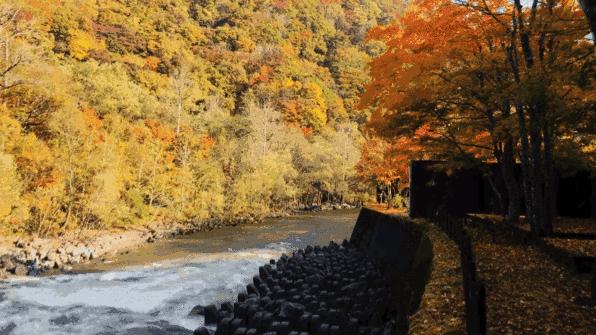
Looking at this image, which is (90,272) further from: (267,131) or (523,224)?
(267,131)

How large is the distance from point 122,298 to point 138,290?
114cm

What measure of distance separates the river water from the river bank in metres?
1.04

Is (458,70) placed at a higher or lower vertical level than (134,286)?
higher

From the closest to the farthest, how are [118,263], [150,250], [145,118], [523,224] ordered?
[523,224] → [118,263] → [150,250] → [145,118]

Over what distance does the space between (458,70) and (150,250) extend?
19748 mm

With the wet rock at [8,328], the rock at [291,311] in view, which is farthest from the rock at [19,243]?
the rock at [291,311]

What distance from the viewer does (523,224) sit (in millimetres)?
15719

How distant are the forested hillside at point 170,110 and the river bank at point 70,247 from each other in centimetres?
116

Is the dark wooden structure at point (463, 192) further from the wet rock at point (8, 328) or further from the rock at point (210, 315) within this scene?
the wet rock at point (8, 328)

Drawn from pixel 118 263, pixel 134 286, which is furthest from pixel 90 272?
pixel 134 286

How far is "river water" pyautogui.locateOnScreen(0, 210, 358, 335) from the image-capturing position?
1266cm

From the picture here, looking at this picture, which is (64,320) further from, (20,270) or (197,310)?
(20,270)

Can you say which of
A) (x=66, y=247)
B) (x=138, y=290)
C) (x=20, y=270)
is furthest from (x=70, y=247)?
(x=138, y=290)

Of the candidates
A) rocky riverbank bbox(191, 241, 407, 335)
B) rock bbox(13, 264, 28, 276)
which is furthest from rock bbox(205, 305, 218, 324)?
rock bbox(13, 264, 28, 276)
